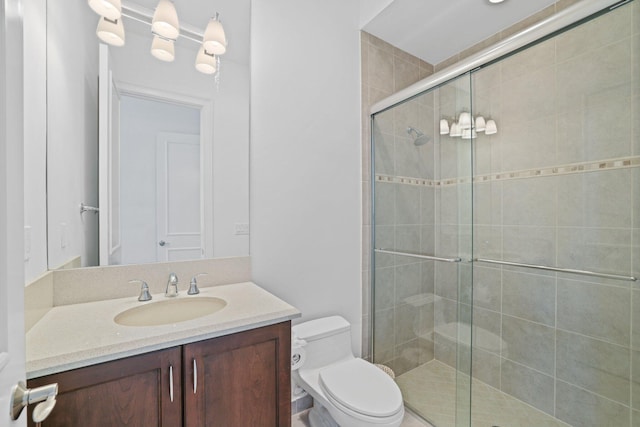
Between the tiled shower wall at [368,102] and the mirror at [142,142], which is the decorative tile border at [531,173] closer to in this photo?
the tiled shower wall at [368,102]

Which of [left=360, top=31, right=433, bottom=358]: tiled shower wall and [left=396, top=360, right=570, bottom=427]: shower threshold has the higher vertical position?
[left=360, top=31, right=433, bottom=358]: tiled shower wall

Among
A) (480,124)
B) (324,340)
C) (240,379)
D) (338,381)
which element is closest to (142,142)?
(240,379)

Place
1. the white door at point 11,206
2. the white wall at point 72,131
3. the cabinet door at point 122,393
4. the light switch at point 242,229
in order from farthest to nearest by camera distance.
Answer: the light switch at point 242,229, the white wall at point 72,131, the cabinet door at point 122,393, the white door at point 11,206

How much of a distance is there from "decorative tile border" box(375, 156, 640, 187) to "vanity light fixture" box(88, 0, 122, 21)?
1.61 m

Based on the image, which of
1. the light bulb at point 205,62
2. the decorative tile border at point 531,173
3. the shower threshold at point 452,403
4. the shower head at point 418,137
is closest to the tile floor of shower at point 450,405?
the shower threshold at point 452,403

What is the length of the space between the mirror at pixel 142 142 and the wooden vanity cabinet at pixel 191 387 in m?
0.59

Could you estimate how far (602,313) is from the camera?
1.54 metres

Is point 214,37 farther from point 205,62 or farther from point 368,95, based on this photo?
point 368,95

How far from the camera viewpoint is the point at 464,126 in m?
1.80

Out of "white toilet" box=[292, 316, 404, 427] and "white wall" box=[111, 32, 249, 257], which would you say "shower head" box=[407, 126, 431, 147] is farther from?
"white toilet" box=[292, 316, 404, 427]

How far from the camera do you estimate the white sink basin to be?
4.07 feet

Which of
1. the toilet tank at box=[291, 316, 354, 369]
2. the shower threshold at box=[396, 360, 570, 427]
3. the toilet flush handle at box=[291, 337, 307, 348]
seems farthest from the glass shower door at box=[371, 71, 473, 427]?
the toilet flush handle at box=[291, 337, 307, 348]

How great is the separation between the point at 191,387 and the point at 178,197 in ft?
2.86

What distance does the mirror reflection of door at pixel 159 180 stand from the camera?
1395mm
